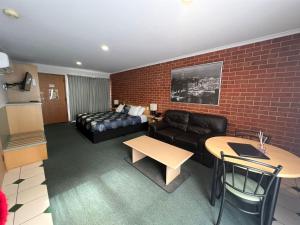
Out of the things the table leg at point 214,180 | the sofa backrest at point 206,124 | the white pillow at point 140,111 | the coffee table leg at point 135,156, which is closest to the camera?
the table leg at point 214,180

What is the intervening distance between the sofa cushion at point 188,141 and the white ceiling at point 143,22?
192 centimetres

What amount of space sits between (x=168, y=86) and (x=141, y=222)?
325 centimetres

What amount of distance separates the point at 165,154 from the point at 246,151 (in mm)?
1079

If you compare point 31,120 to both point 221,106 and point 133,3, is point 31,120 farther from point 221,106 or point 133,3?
point 221,106

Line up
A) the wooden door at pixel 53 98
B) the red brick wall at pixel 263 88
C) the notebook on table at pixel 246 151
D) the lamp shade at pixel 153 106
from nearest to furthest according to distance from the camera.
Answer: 1. the notebook on table at pixel 246 151
2. the red brick wall at pixel 263 88
3. the lamp shade at pixel 153 106
4. the wooden door at pixel 53 98

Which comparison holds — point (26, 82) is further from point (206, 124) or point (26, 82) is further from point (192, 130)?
point (206, 124)

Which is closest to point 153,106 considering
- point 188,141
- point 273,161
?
point 188,141

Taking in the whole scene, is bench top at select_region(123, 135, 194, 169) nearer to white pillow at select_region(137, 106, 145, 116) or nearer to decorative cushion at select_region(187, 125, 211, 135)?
decorative cushion at select_region(187, 125, 211, 135)

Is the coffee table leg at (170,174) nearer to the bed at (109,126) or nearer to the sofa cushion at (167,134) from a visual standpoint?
the sofa cushion at (167,134)

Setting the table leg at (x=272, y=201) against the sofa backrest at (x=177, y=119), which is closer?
the table leg at (x=272, y=201)

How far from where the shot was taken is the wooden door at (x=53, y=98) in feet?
16.0

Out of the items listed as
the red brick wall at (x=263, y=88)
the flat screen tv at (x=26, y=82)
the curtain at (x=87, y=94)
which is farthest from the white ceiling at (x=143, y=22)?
the curtain at (x=87, y=94)

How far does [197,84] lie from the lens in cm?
318

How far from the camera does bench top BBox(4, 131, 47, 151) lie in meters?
2.28
